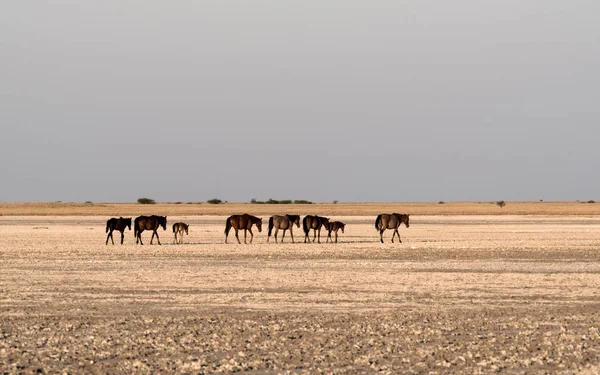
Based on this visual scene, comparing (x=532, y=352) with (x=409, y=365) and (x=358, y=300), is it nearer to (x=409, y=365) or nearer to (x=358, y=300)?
(x=409, y=365)

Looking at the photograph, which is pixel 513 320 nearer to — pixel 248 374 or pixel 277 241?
pixel 248 374

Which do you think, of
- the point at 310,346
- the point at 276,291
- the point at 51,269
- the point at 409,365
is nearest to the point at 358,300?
the point at 276,291

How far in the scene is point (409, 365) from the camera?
1035 cm

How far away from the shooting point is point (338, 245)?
35.6m

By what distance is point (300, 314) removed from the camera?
14.8 metres

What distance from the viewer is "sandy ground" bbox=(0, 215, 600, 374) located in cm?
1062

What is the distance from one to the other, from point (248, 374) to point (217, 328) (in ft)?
11.2

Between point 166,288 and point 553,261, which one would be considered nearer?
point 166,288

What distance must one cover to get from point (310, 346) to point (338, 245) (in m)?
24.0

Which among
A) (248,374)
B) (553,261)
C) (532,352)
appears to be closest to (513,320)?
(532,352)

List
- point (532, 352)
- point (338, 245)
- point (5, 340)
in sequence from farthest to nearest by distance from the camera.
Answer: point (338, 245), point (5, 340), point (532, 352)

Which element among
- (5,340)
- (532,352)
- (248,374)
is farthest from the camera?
(5,340)

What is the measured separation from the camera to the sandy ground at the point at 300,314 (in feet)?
34.8

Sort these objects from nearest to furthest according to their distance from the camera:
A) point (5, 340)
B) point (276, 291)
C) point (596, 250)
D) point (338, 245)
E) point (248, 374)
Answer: point (248, 374), point (5, 340), point (276, 291), point (596, 250), point (338, 245)
